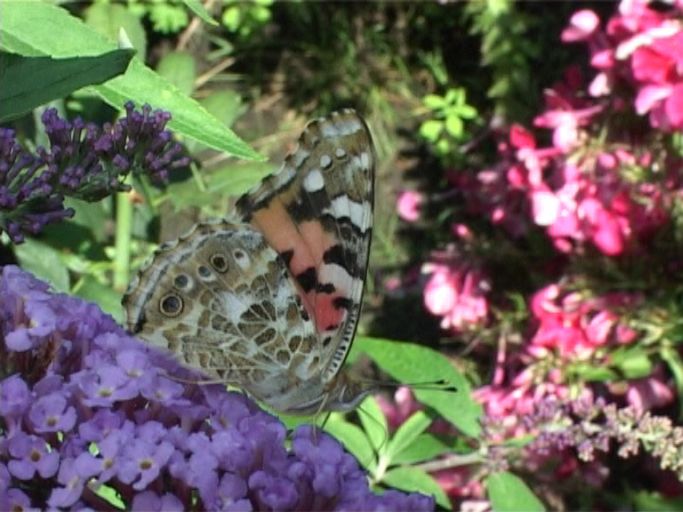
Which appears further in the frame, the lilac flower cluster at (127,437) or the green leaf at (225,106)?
the green leaf at (225,106)

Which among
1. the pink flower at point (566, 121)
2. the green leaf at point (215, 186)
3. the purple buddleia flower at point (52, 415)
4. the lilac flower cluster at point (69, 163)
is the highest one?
the lilac flower cluster at point (69, 163)

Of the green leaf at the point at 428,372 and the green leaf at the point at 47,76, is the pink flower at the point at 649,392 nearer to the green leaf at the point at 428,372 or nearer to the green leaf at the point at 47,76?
the green leaf at the point at 428,372

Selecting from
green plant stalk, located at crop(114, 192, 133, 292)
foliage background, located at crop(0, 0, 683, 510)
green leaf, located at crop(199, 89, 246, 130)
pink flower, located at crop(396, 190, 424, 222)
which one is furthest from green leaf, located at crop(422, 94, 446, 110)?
green plant stalk, located at crop(114, 192, 133, 292)

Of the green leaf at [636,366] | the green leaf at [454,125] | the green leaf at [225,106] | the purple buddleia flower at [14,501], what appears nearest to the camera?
the purple buddleia flower at [14,501]

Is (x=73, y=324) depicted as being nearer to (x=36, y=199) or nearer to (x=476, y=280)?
(x=36, y=199)

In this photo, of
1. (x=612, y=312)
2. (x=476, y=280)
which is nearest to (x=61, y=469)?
(x=612, y=312)

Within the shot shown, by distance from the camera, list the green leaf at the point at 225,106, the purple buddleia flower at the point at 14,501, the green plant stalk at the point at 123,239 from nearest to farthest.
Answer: the purple buddleia flower at the point at 14,501 → the green plant stalk at the point at 123,239 → the green leaf at the point at 225,106

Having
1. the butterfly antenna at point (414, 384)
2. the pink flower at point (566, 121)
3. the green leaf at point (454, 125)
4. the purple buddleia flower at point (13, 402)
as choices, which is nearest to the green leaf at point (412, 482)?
the butterfly antenna at point (414, 384)
